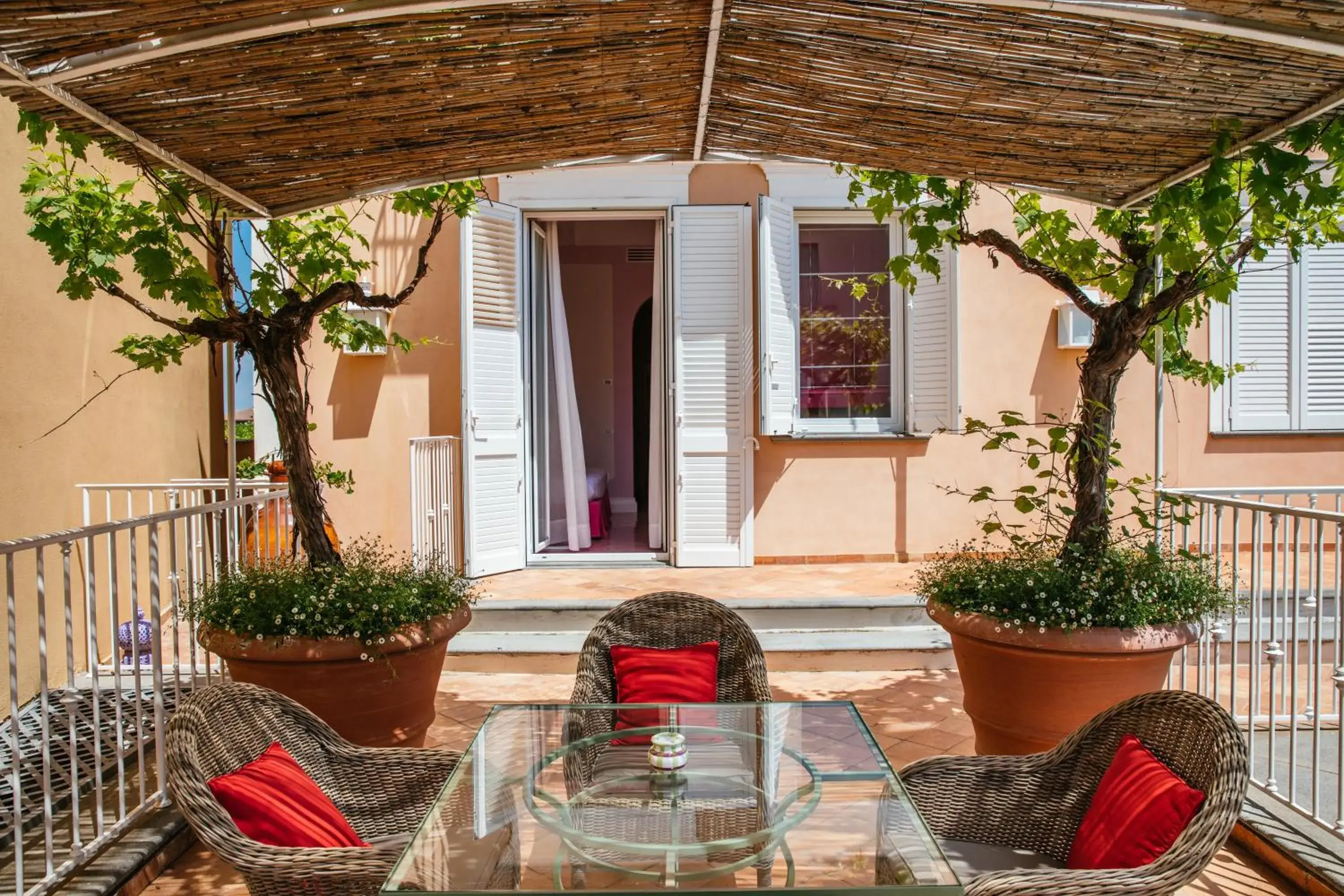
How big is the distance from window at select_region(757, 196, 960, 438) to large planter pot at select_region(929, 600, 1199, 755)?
3316 millimetres

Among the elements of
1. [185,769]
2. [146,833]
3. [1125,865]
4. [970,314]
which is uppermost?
[970,314]

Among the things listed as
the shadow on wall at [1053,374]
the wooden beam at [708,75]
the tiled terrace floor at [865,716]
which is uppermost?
the wooden beam at [708,75]

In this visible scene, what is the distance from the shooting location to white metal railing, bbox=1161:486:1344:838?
2607 mm

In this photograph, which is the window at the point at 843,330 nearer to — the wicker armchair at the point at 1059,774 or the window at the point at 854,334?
the window at the point at 854,334

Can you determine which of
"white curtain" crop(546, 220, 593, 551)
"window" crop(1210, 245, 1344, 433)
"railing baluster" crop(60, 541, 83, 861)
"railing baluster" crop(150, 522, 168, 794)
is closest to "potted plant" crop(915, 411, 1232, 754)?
"railing baluster" crop(150, 522, 168, 794)

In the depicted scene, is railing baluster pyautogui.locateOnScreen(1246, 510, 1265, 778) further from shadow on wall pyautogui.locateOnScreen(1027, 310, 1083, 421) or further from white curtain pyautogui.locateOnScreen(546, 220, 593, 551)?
white curtain pyautogui.locateOnScreen(546, 220, 593, 551)

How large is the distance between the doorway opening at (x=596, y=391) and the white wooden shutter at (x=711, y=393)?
0.21 metres

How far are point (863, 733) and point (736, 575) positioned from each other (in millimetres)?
3715

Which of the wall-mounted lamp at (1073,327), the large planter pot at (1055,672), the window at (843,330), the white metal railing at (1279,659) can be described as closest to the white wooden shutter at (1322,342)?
the wall-mounted lamp at (1073,327)

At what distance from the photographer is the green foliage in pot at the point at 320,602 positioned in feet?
8.86


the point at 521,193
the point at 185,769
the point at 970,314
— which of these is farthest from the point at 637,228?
the point at 185,769

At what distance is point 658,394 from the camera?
20.5ft

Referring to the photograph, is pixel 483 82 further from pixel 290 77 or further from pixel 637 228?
pixel 637 228

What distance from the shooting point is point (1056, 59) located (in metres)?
2.06
